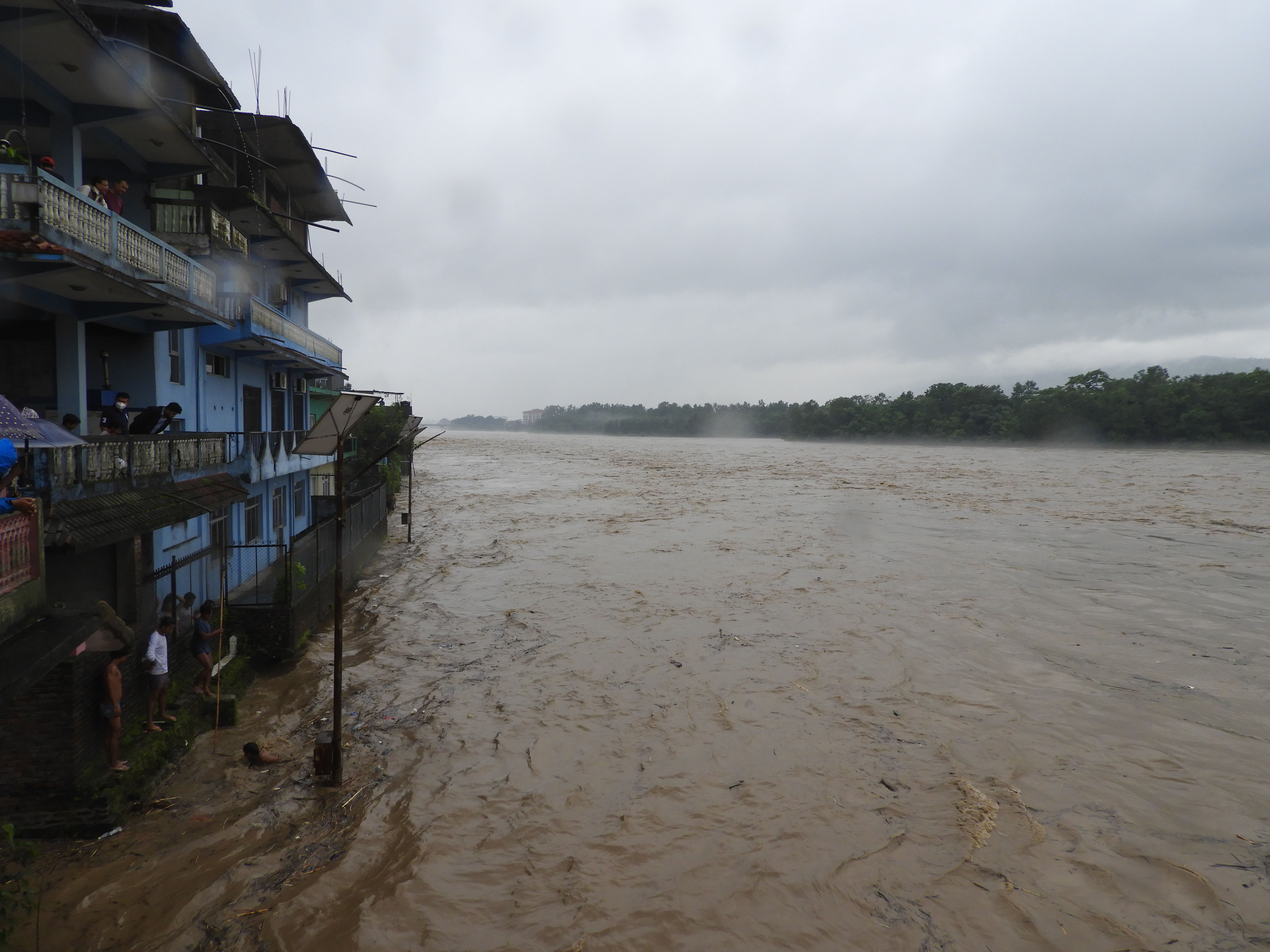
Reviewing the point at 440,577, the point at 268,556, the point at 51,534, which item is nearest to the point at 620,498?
the point at 440,577

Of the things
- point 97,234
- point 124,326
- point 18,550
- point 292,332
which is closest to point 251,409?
point 292,332

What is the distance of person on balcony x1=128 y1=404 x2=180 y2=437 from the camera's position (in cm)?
1048

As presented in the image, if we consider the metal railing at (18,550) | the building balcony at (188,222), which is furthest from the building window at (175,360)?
the metal railing at (18,550)

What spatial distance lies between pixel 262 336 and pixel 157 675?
26.7 feet

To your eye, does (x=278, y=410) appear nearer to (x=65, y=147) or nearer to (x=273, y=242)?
(x=273, y=242)

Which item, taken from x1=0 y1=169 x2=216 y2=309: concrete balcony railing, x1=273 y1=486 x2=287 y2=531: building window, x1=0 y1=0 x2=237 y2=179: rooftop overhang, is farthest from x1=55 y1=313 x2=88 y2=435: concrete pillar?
x1=273 y1=486 x2=287 y2=531: building window

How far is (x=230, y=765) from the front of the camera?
27.9 ft

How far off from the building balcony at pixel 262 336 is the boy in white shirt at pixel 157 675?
6889mm

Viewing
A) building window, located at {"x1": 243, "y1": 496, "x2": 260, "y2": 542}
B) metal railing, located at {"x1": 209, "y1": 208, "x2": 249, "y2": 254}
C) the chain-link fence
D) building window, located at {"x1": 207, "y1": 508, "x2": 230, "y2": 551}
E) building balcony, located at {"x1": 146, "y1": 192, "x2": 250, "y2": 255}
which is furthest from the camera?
building window, located at {"x1": 243, "y1": 496, "x2": 260, "y2": 542}

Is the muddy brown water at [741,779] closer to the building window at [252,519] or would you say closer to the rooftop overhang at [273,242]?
the building window at [252,519]

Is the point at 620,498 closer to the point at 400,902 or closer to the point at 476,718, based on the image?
the point at 476,718

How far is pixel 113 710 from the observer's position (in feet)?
23.7

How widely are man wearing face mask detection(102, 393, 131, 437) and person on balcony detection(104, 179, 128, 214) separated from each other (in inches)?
107

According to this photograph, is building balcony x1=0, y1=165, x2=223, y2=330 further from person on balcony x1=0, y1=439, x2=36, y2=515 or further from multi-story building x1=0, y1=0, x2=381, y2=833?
person on balcony x1=0, y1=439, x2=36, y2=515
